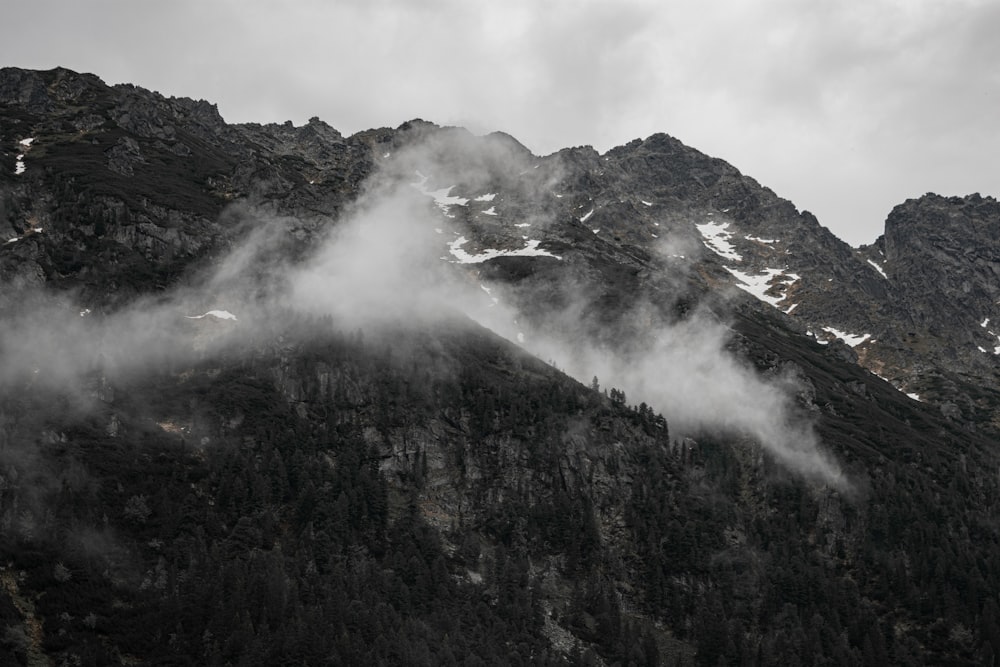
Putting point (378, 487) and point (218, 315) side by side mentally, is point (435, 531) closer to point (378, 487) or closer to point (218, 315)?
point (378, 487)

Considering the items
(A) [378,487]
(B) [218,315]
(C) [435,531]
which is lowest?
(C) [435,531]

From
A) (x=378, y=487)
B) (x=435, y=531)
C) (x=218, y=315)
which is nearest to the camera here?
(x=435, y=531)

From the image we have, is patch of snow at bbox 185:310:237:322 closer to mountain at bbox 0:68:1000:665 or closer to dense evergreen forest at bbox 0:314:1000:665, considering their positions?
mountain at bbox 0:68:1000:665

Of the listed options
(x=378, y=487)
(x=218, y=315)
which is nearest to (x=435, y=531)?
(x=378, y=487)

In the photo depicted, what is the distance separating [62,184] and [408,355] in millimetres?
79886

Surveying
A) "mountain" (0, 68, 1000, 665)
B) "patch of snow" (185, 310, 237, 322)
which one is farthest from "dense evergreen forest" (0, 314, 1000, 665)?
"patch of snow" (185, 310, 237, 322)

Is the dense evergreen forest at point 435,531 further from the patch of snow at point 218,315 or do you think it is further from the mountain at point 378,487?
the patch of snow at point 218,315

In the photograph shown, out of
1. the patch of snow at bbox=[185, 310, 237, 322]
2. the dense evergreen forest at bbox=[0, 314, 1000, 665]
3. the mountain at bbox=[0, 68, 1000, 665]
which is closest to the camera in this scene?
the dense evergreen forest at bbox=[0, 314, 1000, 665]

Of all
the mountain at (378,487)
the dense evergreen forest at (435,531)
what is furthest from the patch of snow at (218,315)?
the dense evergreen forest at (435,531)

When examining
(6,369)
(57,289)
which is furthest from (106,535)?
(57,289)

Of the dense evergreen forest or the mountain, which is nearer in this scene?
the dense evergreen forest

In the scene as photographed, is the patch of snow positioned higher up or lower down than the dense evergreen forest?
higher up

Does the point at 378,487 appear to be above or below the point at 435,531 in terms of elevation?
above

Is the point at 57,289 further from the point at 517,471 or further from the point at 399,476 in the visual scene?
the point at 517,471
